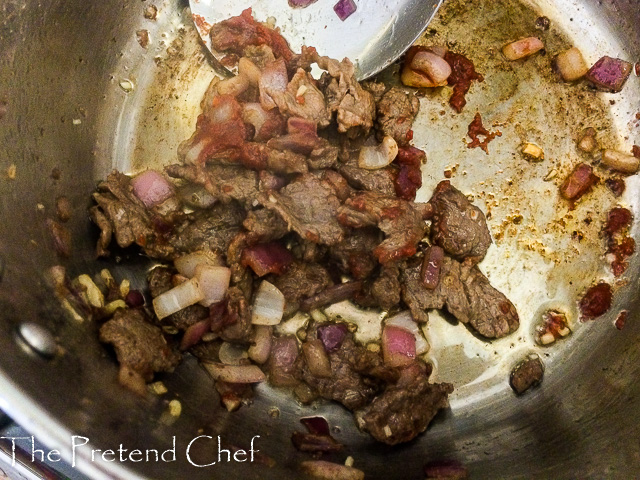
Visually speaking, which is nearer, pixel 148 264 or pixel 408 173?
pixel 148 264

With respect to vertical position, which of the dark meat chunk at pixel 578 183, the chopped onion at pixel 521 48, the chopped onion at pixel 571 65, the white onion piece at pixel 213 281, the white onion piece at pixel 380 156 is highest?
the chopped onion at pixel 521 48

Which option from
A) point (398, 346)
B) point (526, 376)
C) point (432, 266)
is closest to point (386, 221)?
point (432, 266)

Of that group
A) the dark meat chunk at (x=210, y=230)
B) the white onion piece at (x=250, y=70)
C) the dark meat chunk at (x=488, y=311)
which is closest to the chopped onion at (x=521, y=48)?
the dark meat chunk at (x=488, y=311)

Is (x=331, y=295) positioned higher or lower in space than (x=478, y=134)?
lower

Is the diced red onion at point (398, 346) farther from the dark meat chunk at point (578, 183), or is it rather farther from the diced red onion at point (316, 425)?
the dark meat chunk at point (578, 183)

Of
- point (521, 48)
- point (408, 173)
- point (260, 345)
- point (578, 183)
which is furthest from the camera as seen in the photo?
point (521, 48)

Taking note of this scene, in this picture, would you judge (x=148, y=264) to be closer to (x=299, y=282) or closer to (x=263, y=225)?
(x=263, y=225)

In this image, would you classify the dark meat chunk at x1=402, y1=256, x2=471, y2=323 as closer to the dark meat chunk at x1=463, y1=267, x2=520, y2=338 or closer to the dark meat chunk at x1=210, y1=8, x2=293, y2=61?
the dark meat chunk at x1=463, y1=267, x2=520, y2=338

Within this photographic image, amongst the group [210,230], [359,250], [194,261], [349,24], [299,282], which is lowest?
[299,282]
